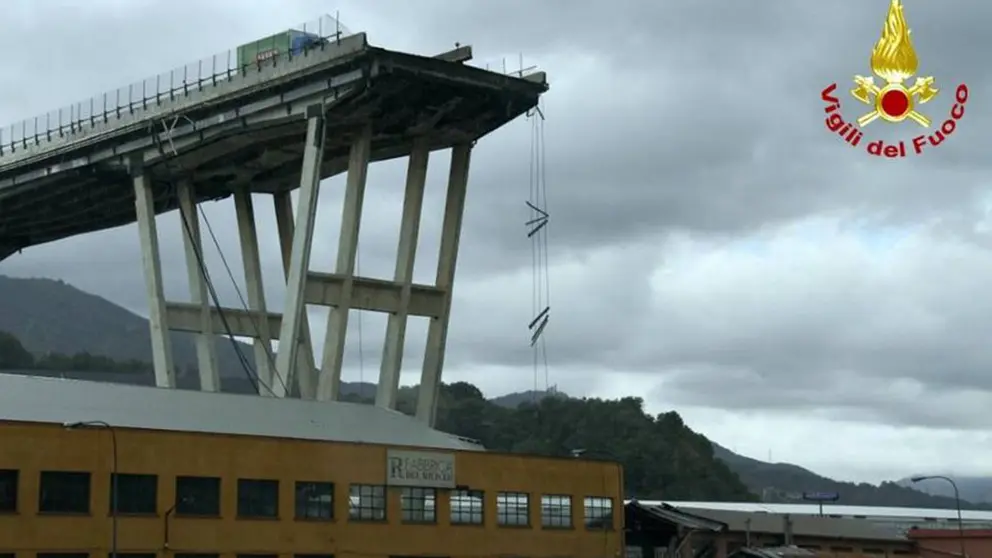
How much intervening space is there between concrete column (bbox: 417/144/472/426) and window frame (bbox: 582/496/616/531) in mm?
14095

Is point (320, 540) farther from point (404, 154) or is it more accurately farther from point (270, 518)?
point (404, 154)

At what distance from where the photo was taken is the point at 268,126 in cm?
8644

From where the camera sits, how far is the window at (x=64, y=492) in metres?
58.6

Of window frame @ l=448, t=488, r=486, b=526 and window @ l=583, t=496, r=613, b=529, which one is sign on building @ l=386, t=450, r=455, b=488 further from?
window @ l=583, t=496, r=613, b=529

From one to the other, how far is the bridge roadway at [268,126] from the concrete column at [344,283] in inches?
166

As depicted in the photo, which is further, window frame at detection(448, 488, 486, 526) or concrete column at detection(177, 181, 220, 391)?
concrete column at detection(177, 181, 220, 391)

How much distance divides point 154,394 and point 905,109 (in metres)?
39.2

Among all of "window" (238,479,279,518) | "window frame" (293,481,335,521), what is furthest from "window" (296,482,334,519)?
"window" (238,479,279,518)

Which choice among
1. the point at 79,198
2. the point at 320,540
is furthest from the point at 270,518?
the point at 79,198

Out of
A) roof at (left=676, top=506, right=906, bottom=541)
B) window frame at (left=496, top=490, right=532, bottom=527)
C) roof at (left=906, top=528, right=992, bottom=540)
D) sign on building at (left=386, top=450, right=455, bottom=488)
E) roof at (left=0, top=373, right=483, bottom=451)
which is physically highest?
roof at (left=0, top=373, right=483, bottom=451)

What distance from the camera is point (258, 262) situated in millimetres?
100312

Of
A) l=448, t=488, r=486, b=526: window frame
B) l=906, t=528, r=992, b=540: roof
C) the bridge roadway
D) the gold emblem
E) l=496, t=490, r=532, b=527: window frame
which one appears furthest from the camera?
l=906, t=528, r=992, b=540: roof

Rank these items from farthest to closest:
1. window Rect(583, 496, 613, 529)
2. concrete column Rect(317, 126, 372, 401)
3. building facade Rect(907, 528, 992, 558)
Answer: building facade Rect(907, 528, 992, 558) < concrete column Rect(317, 126, 372, 401) < window Rect(583, 496, 613, 529)

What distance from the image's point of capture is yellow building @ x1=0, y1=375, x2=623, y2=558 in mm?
58938
